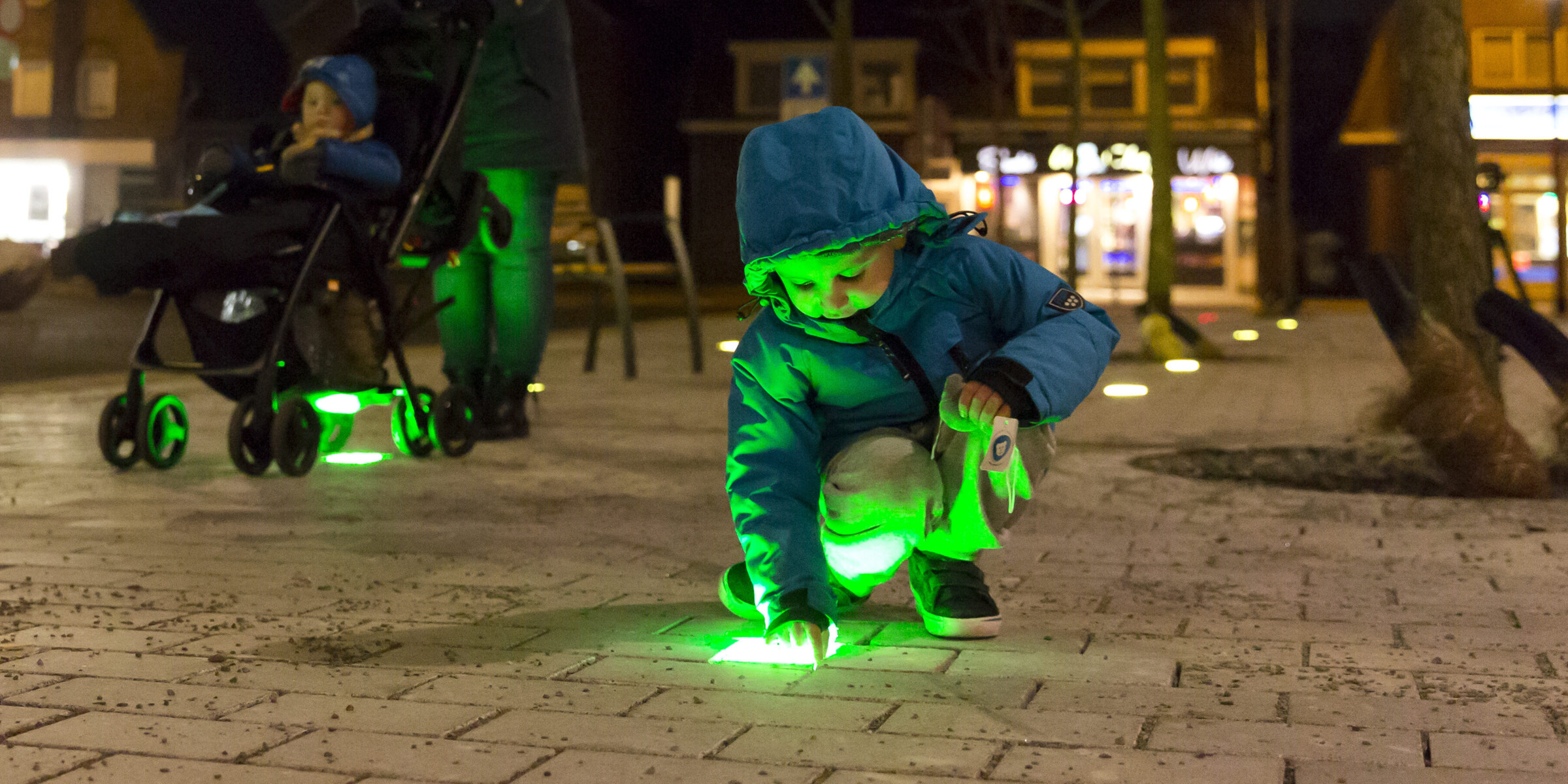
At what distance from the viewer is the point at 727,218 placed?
37875 mm

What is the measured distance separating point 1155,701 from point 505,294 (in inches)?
170

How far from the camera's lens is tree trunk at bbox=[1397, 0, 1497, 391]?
5.98 metres

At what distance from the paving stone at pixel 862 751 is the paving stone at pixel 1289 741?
30cm

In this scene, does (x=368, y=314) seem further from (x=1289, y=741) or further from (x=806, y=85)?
(x=806, y=85)

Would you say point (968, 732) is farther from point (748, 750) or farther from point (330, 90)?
point (330, 90)

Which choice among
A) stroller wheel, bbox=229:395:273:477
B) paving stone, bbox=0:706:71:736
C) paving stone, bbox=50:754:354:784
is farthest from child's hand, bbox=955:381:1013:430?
stroller wheel, bbox=229:395:273:477

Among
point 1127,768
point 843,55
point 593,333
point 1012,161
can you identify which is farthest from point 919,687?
point 1012,161

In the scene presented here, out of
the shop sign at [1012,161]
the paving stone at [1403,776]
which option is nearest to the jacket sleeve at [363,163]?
the paving stone at [1403,776]

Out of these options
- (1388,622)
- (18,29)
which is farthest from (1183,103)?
(1388,622)

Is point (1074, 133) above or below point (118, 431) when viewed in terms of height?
above

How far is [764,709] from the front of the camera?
2689mm

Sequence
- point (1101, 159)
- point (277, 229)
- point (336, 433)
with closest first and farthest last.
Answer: point (277, 229), point (336, 433), point (1101, 159)

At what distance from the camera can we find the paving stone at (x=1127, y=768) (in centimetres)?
229

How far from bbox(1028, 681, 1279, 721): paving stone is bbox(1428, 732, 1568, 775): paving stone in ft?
0.90
